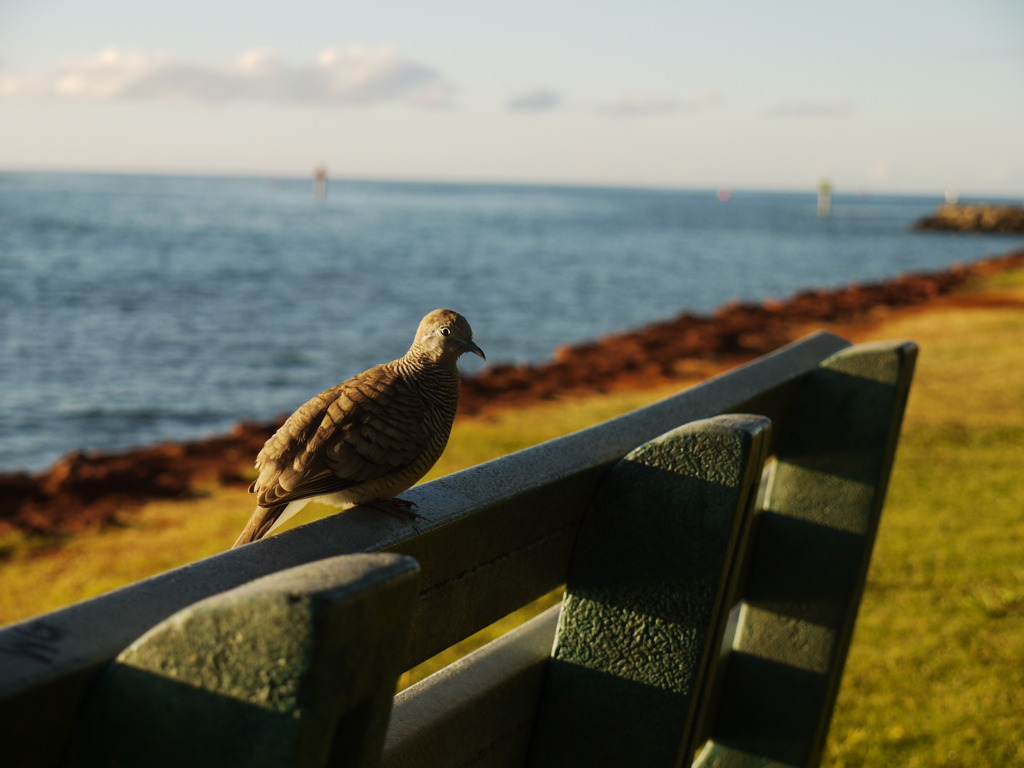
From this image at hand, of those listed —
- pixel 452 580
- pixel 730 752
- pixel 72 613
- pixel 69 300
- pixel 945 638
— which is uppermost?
pixel 72 613

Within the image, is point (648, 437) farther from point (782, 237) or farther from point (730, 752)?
point (782, 237)

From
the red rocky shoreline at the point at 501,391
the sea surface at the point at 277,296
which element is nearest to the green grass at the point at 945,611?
the red rocky shoreline at the point at 501,391

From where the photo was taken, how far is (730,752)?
2666mm

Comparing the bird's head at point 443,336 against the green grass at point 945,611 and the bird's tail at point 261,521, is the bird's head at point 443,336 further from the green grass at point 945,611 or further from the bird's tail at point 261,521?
the green grass at point 945,611

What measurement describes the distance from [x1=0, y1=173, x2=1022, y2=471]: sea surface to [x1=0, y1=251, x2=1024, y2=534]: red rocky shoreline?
9.73 feet

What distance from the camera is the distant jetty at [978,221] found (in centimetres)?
8425

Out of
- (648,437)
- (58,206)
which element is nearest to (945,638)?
(648,437)

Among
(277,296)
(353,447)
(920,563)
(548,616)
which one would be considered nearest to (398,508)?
(353,447)

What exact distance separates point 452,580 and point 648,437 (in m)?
0.66

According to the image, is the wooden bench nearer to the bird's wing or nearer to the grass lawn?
the bird's wing

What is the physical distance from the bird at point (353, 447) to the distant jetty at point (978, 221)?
92289mm

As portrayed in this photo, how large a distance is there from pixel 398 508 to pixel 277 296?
109ft

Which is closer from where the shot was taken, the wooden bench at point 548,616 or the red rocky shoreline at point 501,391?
the wooden bench at point 548,616

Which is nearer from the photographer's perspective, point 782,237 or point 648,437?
point 648,437
